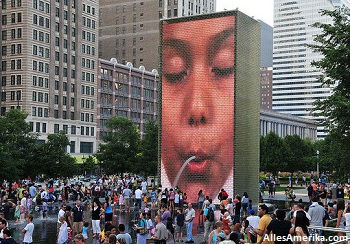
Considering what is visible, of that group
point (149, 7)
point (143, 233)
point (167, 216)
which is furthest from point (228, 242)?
point (149, 7)

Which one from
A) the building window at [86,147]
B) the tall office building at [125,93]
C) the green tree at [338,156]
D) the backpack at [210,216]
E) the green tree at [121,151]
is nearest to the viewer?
the backpack at [210,216]

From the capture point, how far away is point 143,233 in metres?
18.9

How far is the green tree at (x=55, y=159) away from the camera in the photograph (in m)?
55.5

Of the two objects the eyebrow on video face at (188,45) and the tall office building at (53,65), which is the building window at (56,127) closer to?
the tall office building at (53,65)

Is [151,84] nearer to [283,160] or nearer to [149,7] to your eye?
[149,7]

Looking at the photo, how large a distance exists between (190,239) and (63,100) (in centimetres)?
7600

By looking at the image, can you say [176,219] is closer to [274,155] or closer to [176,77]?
[176,77]

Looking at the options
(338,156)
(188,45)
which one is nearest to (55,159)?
(188,45)

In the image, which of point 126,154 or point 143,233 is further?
point 126,154

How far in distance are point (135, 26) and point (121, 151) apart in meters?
71.3

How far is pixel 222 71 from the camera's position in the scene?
40.0m

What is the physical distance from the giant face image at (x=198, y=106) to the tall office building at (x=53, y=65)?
4631cm

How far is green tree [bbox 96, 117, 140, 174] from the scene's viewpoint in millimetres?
69500

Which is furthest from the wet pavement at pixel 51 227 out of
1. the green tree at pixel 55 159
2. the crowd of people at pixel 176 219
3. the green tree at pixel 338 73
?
the green tree at pixel 55 159
